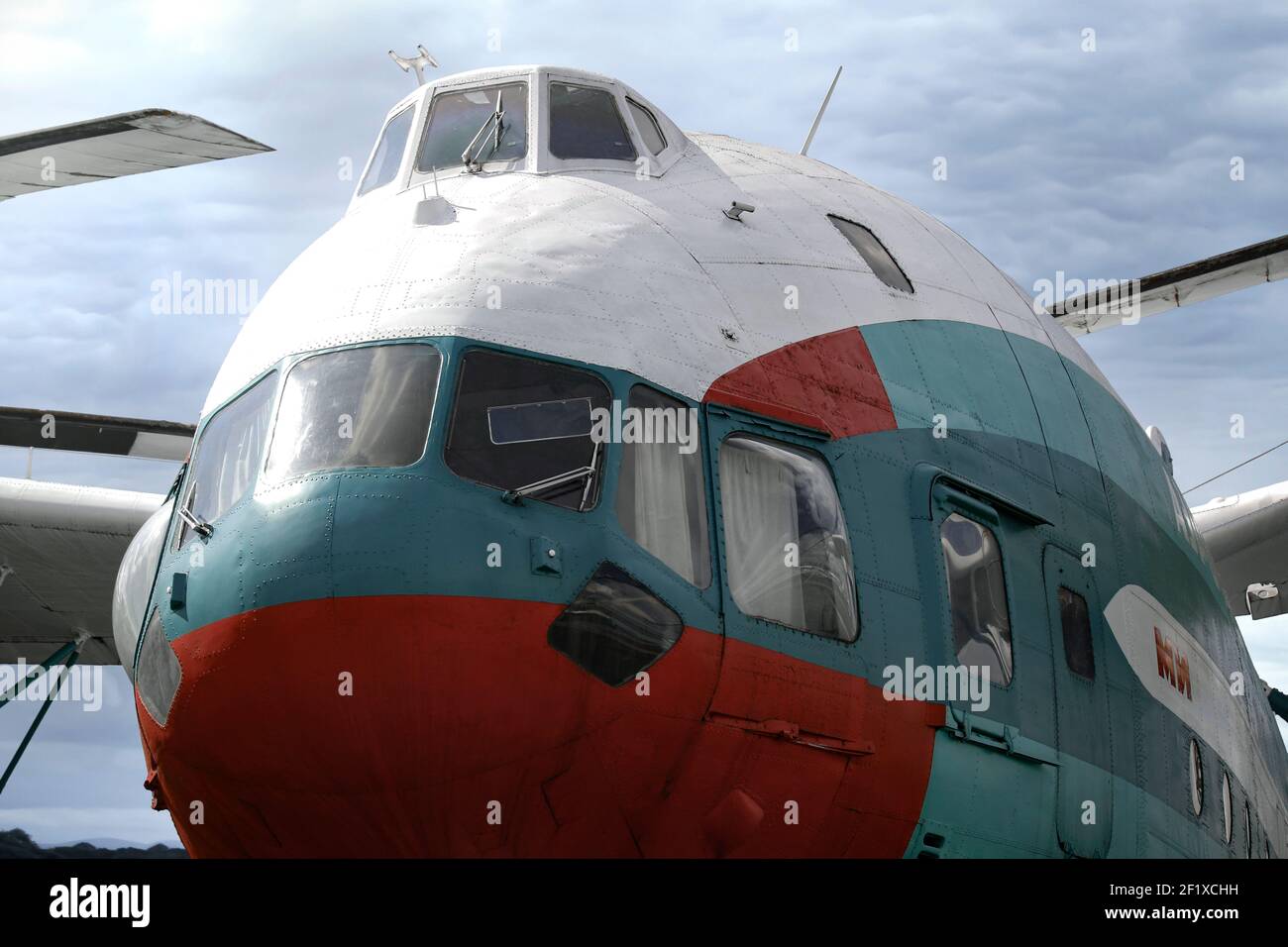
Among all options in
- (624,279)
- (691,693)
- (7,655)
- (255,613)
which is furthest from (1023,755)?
(7,655)

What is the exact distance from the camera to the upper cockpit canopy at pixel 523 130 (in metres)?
8.83

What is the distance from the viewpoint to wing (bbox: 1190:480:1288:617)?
15.6 metres

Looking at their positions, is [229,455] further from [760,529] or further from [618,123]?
[618,123]

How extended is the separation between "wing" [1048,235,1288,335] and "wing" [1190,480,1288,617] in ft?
7.69

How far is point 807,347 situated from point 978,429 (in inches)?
57.9

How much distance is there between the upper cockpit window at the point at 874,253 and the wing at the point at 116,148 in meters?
4.88

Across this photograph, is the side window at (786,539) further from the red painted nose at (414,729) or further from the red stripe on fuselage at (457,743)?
the red painted nose at (414,729)

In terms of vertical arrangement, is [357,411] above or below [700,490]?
above

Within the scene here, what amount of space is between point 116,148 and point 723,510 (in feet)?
22.6

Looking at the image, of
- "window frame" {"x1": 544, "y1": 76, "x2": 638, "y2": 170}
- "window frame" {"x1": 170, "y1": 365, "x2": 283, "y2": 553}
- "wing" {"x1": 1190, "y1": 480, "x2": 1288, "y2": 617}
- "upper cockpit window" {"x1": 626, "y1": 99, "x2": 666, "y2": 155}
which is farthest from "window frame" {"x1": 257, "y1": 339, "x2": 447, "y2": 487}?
"wing" {"x1": 1190, "y1": 480, "x2": 1288, "y2": 617}

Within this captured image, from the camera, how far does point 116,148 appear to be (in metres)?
11.3

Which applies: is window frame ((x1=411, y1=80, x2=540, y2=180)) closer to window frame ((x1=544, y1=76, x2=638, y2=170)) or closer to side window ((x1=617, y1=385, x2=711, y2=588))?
window frame ((x1=544, y1=76, x2=638, y2=170))

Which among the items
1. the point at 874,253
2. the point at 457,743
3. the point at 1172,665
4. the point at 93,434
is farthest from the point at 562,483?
the point at 93,434
